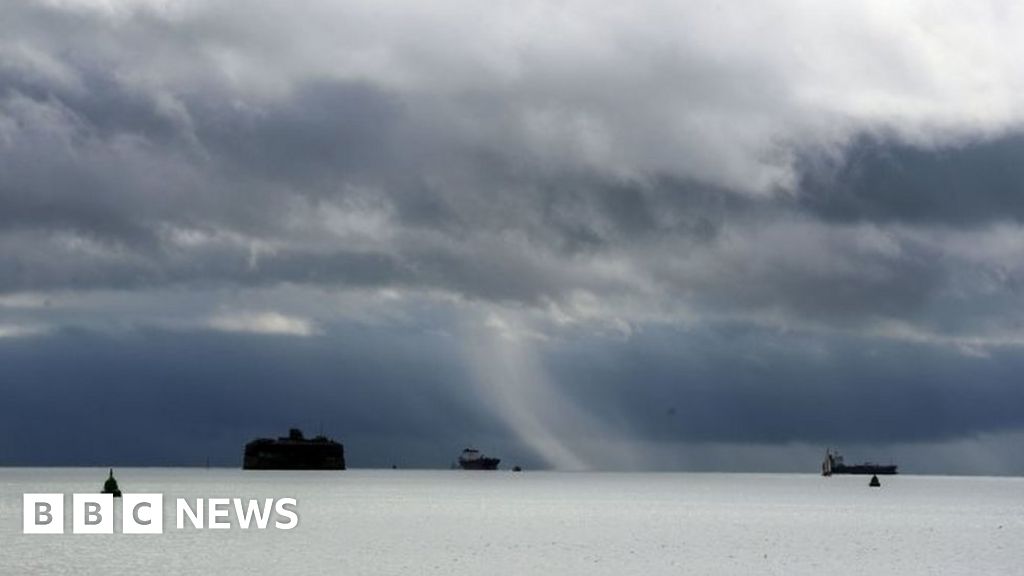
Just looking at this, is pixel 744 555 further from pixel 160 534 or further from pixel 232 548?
pixel 160 534

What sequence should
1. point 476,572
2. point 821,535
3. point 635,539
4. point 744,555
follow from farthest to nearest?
point 821,535 < point 635,539 < point 744,555 < point 476,572

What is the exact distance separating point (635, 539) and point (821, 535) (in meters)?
25.7

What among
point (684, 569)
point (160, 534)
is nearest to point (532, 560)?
point (684, 569)

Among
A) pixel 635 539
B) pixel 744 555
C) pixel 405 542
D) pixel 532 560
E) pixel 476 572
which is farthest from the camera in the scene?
pixel 635 539

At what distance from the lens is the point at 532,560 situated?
433 ft

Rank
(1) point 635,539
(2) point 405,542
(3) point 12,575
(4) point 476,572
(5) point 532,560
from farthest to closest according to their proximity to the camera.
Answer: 1. (1) point 635,539
2. (2) point 405,542
3. (5) point 532,560
4. (4) point 476,572
5. (3) point 12,575

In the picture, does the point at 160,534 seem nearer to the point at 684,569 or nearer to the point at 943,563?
the point at 684,569

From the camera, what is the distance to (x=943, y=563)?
136 metres

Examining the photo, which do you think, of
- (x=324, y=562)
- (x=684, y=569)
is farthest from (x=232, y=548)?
(x=684, y=569)

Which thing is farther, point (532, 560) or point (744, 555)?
point (744, 555)

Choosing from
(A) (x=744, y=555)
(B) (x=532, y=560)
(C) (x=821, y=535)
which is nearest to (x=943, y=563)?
(A) (x=744, y=555)

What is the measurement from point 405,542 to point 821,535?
50.4 metres

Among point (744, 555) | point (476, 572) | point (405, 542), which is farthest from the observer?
point (405, 542)

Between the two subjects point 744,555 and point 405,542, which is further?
point 405,542
